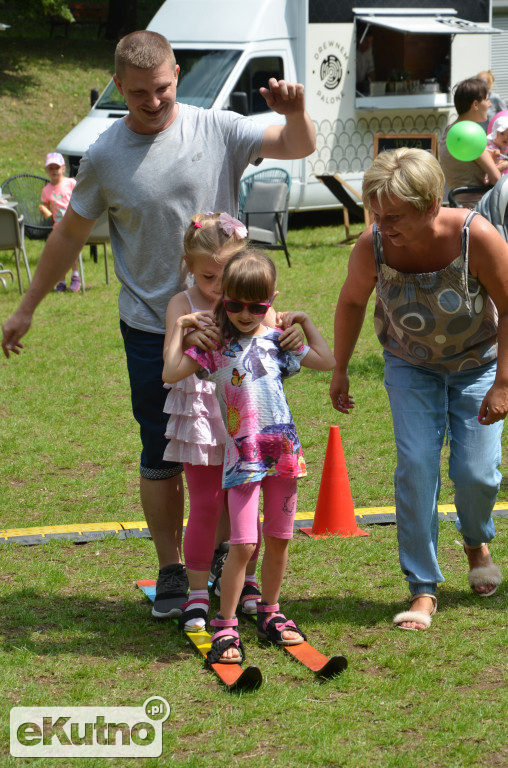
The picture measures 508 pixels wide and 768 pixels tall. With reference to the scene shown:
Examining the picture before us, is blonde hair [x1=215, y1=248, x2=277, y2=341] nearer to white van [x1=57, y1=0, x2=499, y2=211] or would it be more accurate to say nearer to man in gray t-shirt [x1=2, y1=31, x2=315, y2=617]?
man in gray t-shirt [x1=2, y1=31, x2=315, y2=617]

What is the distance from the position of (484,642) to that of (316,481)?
2291 mm

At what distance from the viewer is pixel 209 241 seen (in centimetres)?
373

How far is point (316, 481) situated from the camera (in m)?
6.02

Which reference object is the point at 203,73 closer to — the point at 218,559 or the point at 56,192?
the point at 56,192

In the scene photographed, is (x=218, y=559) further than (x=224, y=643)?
Yes

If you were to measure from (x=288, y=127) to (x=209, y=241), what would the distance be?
0.53 meters

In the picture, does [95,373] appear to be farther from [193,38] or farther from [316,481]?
[193,38]

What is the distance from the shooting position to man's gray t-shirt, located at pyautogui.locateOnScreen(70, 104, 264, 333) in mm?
3906

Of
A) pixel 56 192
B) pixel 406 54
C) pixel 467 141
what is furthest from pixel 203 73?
pixel 467 141

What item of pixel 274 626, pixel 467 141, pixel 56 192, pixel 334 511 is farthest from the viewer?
pixel 56 192

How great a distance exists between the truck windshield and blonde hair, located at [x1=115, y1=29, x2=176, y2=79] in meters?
10.9

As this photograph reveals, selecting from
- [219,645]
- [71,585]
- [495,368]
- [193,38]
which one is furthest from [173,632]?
[193,38]

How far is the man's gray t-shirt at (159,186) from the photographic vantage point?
3.91m

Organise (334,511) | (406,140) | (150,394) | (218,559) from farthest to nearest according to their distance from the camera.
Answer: (406,140), (334,511), (218,559), (150,394)
